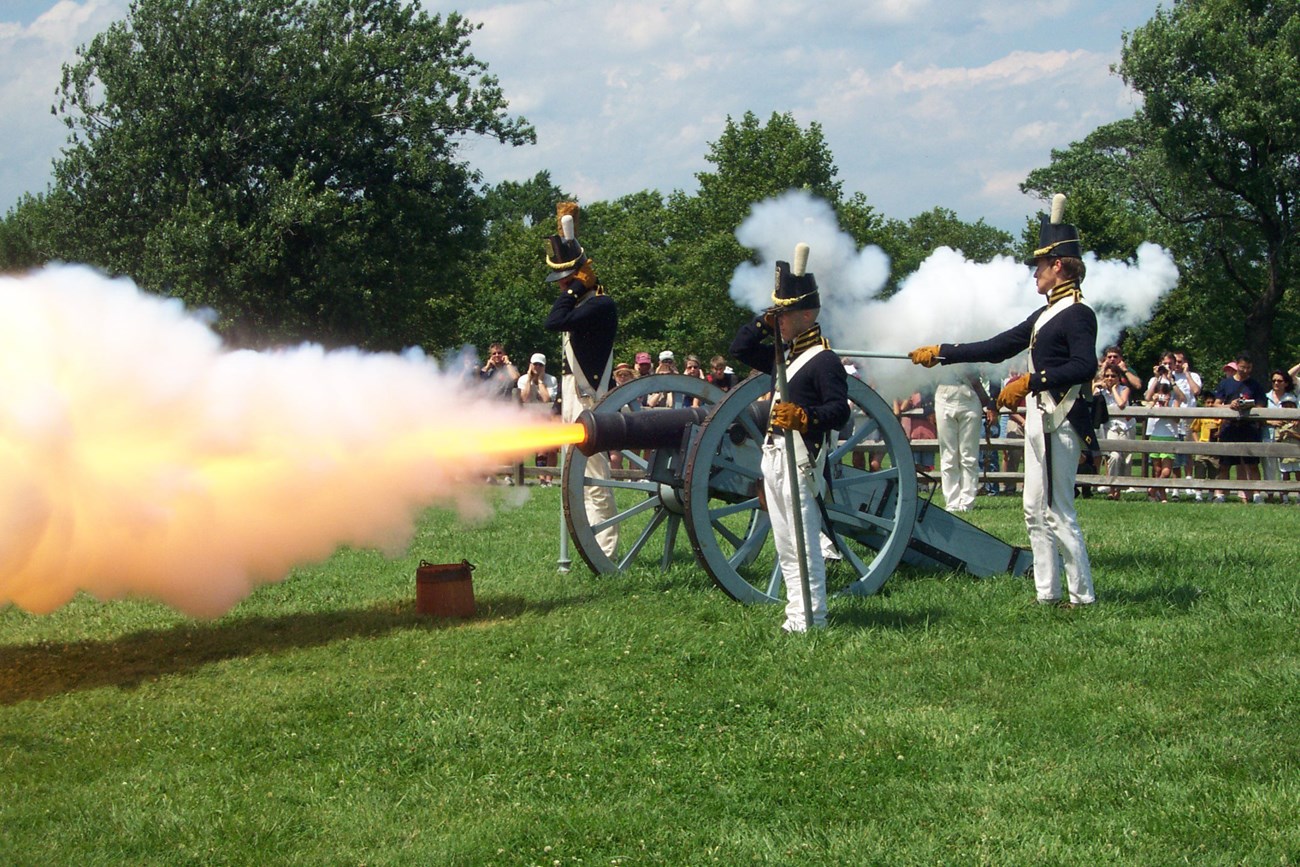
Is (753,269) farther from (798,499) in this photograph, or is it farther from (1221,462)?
(1221,462)

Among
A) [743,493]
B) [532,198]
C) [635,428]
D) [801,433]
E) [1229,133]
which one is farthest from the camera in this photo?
[532,198]

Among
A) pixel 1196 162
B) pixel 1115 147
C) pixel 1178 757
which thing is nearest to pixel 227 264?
pixel 1196 162

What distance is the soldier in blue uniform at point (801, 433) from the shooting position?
7.52m

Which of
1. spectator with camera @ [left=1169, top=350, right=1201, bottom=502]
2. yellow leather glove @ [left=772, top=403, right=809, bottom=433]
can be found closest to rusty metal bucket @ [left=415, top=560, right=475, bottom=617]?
yellow leather glove @ [left=772, top=403, right=809, bottom=433]

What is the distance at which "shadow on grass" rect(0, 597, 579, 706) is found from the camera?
22.9ft

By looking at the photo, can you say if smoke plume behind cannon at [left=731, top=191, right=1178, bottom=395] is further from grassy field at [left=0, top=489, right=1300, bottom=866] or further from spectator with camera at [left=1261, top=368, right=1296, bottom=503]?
spectator with camera at [left=1261, top=368, right=1296, bottom=503]

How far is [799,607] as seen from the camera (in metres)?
7.59

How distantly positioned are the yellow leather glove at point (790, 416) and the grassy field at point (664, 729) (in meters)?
1.20

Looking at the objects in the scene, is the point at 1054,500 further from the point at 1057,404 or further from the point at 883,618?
the point at 883,618

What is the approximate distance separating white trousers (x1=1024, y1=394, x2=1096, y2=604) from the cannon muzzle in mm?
2112

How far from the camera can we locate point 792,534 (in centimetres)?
768

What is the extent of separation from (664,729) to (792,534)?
2.04 m

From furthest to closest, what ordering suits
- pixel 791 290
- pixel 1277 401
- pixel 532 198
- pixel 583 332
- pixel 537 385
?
pixel 532 198, pixel 1277 401, pixel 537 385, pixel 583 332, pixel 791 290

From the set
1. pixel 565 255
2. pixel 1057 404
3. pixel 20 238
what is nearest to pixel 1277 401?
pixel 1057 404
